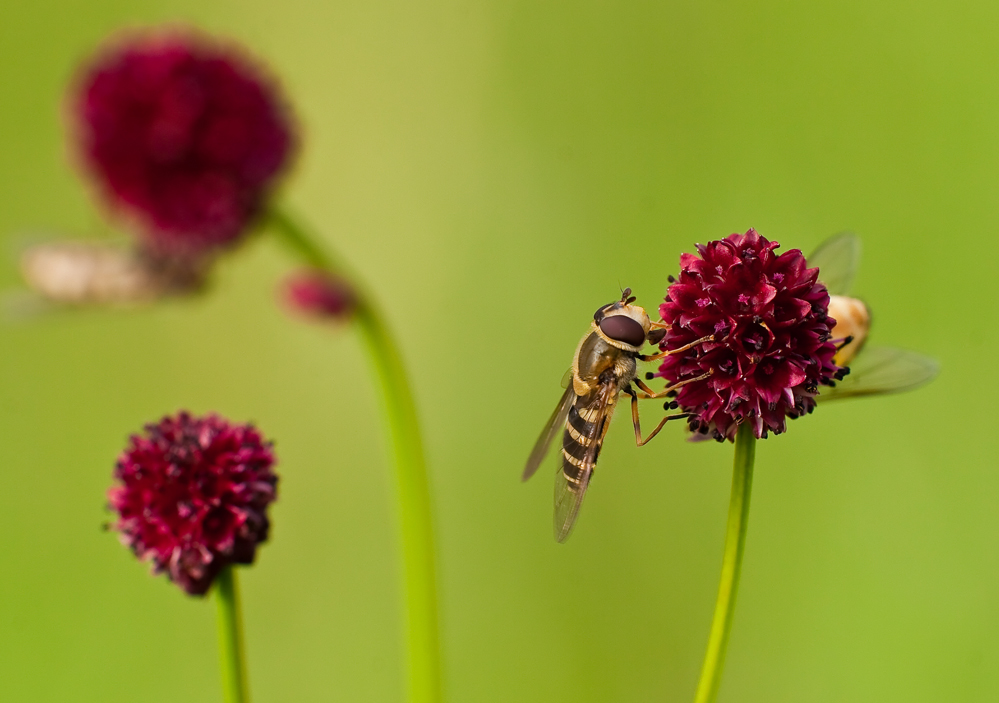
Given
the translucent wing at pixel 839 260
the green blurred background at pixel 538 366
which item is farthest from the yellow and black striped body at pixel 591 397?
the green blurred background at pixel 538 366

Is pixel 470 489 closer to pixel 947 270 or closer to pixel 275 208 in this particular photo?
pixel 947 270

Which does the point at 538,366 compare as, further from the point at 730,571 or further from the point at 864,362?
the point at 730,571

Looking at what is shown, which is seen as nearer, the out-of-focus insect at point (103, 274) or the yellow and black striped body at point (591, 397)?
the out-of-focus insect at point (103, 274)

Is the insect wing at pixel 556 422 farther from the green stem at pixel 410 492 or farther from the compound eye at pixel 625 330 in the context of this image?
the green stem at pixel 410 492

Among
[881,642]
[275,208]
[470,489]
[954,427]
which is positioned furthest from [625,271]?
[275,208]

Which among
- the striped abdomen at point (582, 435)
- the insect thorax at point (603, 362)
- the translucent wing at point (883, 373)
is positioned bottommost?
the translucent wing at point (883, 373)

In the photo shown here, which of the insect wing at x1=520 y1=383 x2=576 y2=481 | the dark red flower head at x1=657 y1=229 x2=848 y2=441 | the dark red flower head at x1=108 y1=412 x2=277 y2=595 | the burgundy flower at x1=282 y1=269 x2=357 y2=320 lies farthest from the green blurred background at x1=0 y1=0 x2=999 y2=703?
the burgundy flower at x1=282 y1=269 x2=357 y2=320

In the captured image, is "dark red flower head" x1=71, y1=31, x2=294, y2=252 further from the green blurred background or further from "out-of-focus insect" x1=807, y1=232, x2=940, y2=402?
the green blurred background

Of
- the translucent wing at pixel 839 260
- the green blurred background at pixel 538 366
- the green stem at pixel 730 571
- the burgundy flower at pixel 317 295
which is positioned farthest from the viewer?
the green blurred background at pixel 538 366
